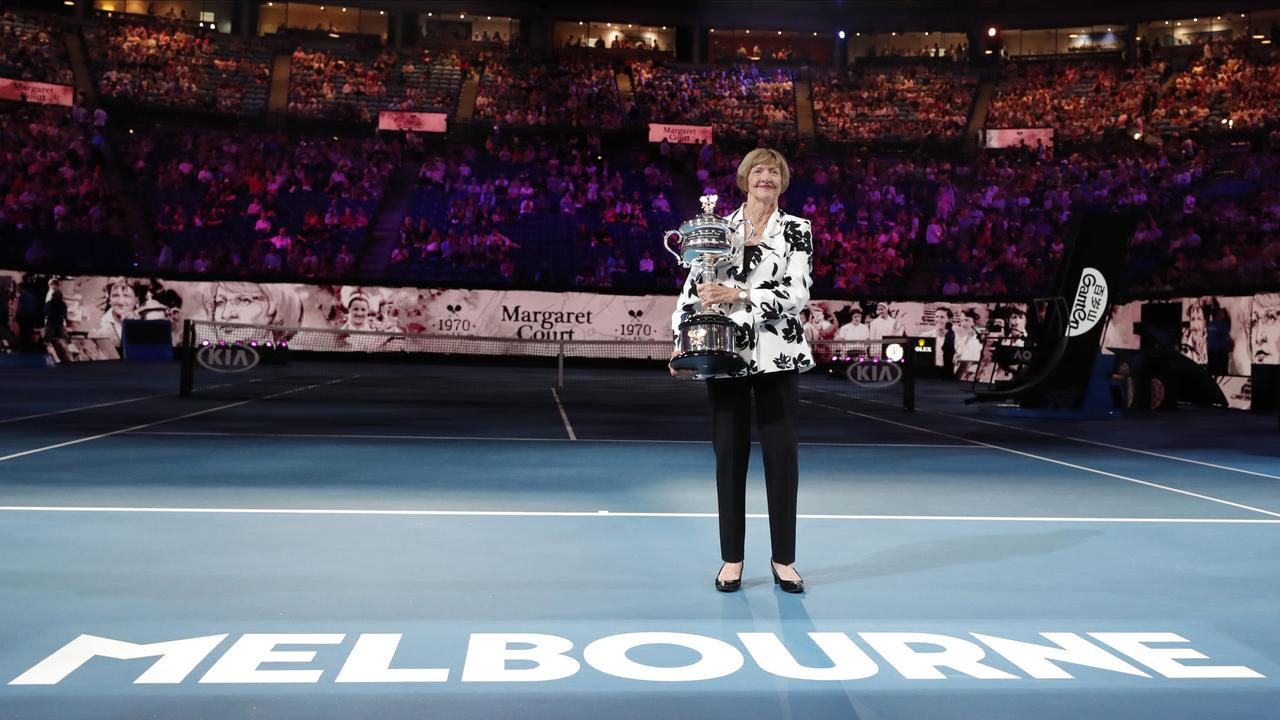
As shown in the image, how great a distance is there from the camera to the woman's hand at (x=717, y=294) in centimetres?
494

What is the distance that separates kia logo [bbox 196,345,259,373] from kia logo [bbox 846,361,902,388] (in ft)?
51.2

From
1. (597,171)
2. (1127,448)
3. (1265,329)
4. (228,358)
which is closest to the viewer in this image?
(1127,448)

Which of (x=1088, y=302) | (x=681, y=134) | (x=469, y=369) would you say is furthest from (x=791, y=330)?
(x=681, y=134)

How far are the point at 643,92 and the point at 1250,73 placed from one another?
73.1ft

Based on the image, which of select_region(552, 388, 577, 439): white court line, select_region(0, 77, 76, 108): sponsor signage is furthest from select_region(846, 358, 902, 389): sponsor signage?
select_region(0, 77, 76, 108): sponsor signage

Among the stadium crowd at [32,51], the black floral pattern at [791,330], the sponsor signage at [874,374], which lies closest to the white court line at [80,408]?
the black floral pattern at [791,330]

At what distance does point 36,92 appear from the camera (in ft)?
129

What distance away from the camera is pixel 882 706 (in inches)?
146

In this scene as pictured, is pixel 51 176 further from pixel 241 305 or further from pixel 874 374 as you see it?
pixel 874 374

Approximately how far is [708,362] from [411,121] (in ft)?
133

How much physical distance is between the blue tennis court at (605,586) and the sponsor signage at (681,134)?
110 feet

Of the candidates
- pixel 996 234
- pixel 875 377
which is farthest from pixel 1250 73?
pixel 875 377

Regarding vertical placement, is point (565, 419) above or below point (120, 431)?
below

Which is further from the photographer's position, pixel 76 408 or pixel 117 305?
pixel 117 305
